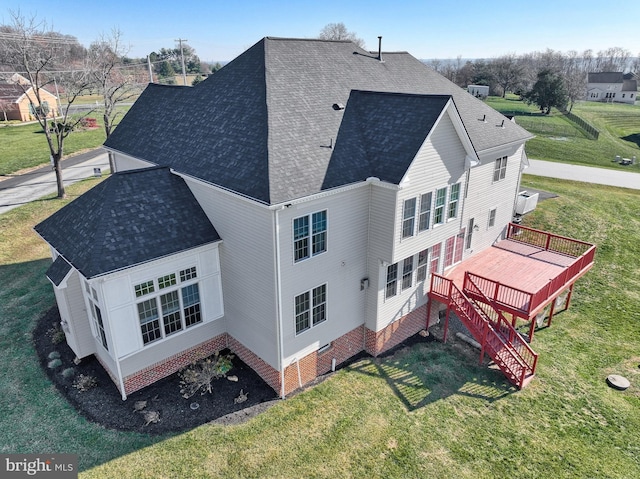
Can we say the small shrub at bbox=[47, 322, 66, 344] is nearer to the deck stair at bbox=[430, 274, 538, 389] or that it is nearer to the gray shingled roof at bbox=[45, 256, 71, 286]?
the gray shingled roof at bbox=[45, 256, 71, 286]

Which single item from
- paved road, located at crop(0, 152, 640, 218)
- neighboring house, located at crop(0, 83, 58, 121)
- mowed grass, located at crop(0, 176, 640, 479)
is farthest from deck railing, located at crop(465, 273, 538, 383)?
neighboring house, located at crop(0, 83, 58, 121)

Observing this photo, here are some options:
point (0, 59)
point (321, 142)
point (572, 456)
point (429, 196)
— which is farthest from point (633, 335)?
point (0, 59)

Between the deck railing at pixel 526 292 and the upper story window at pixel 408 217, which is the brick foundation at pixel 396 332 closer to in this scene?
the deck railing at pixel 526 292

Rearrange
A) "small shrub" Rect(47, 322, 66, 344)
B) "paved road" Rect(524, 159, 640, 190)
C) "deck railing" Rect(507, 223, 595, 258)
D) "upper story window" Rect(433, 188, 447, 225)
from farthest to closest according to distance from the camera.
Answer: "paved road" Rect(524, 159, 640, 190)
"deck railing" Rect(507, 223, 595, 258)
"small shrub" Rect(47, 322, 66, 344)
"upper story window" Rect(433, 188, 447, 225)

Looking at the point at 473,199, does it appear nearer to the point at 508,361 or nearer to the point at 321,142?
the point at 508,361

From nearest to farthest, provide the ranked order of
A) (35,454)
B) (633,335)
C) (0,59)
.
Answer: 1. (35,454)
2. (633,335)
3. (0,59)
